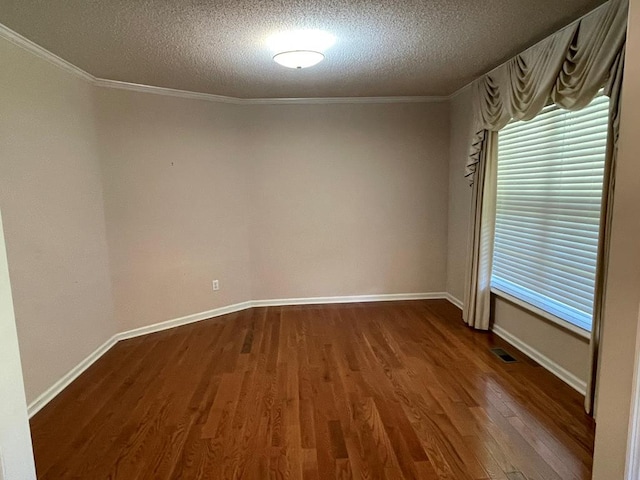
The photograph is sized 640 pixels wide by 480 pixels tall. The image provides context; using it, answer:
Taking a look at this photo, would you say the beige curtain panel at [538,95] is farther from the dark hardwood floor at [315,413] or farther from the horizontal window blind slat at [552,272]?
the dark hardwood floor at [315,413]

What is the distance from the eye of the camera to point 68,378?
115 inches

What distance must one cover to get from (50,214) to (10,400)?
6.50 feet

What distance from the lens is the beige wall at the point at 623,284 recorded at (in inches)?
41.3

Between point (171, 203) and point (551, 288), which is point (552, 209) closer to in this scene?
point (551, 288)

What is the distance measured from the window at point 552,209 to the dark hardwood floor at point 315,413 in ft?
1.97

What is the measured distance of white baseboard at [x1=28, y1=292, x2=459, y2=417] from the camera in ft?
8.95

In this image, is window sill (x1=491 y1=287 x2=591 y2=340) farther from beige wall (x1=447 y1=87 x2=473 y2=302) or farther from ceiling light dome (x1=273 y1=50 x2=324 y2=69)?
ceiling light dome (x1=273 y1=50 x2=324 y2=69)

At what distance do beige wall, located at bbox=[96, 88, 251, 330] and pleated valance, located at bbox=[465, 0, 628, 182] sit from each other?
2.63m

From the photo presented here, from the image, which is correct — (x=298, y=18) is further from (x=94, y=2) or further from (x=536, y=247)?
(x=536, y=247)

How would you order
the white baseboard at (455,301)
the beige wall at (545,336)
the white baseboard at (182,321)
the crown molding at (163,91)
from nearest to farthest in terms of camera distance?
the beige wall at (545,336) → the crown molding at (163,91) → the white baseboard at (182,321) → the white baseboard at (455,301)

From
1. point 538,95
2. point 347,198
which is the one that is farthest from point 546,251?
point 347,198

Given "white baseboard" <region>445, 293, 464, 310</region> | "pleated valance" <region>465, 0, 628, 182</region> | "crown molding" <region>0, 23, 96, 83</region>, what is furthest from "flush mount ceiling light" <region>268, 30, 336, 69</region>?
"white baseboard" <region>445, 293, 464, 310</region>

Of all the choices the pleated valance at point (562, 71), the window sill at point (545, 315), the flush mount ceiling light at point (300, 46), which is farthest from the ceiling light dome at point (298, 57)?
the window sill at point (545, 315)

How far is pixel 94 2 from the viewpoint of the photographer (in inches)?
78.6
